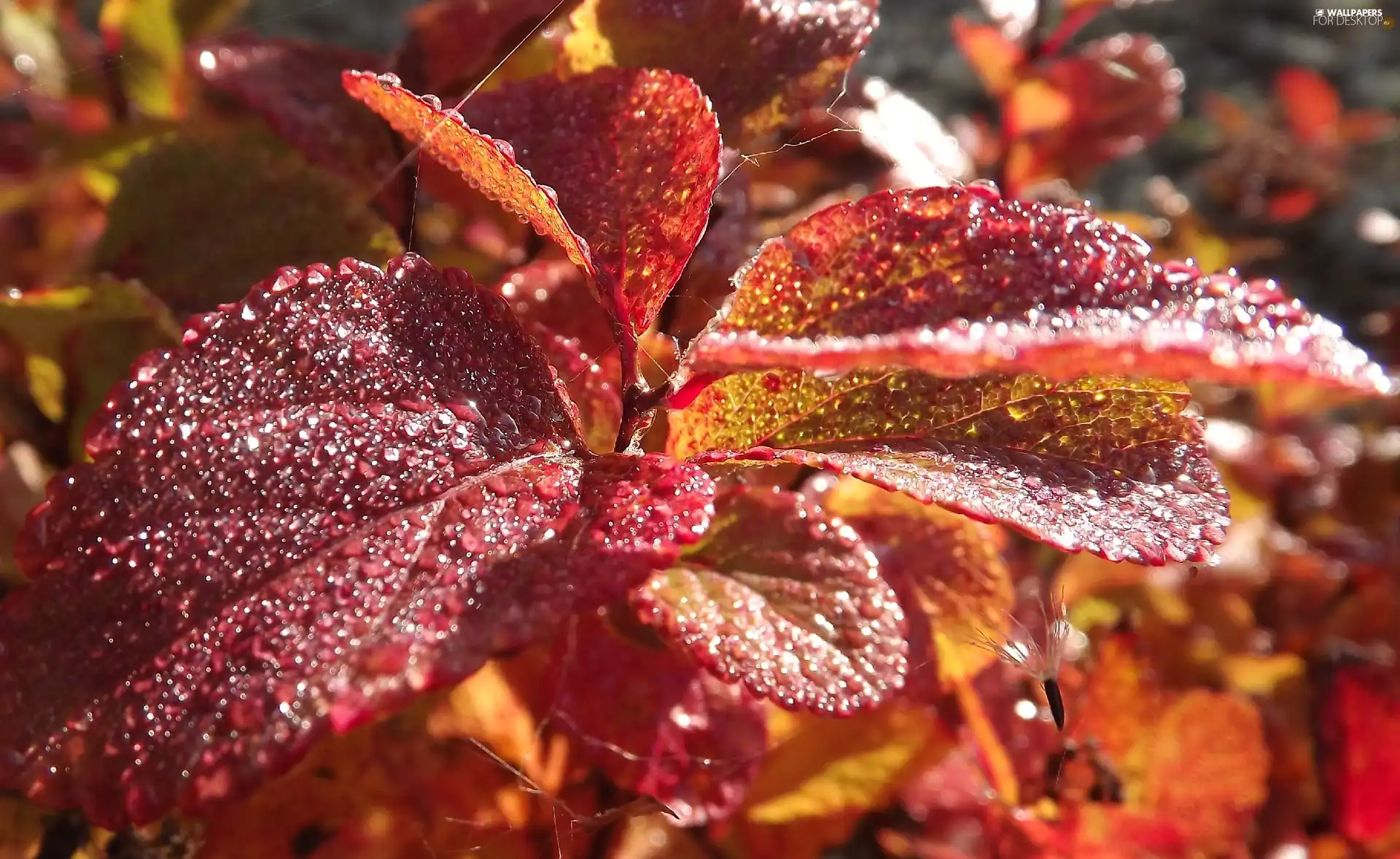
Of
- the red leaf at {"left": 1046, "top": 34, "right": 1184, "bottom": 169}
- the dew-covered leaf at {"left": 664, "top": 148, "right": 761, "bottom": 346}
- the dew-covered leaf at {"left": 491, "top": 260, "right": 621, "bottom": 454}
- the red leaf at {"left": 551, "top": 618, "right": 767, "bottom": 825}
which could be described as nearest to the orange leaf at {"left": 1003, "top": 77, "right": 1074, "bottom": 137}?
the red leaf at {"left": 1046, "top": 34, "right": 1184, "bottom": 169}

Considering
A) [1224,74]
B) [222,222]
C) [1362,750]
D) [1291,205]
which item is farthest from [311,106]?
[1224,74]

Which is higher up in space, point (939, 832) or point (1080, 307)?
point (1080, 307)

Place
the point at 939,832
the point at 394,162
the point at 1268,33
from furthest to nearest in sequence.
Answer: the point at 1268,33
the point at 939,832
the point at 394,162

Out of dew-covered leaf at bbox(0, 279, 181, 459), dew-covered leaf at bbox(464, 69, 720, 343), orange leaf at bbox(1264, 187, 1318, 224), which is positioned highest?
dew-covered leaf at bbox(464, 69, 720, 343)

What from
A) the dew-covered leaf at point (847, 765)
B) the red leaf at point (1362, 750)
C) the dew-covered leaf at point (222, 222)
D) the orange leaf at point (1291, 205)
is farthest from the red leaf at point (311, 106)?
the orange leaf at point (1291, 205)

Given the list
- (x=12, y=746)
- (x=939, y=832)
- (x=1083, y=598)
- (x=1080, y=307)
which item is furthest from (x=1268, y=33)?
(x=12, y=746)

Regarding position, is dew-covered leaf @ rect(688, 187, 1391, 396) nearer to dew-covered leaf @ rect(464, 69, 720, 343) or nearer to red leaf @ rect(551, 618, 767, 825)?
dew-covered leaf @ rect(464, 69, 720, 343)

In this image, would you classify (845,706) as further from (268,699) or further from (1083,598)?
(1083,598)
